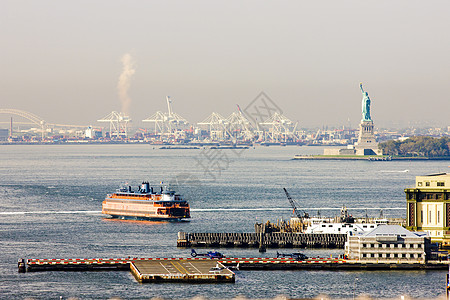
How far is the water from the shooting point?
56.1 m

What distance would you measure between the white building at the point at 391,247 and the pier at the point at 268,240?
9.39 metres

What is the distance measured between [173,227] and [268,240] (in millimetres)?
16269

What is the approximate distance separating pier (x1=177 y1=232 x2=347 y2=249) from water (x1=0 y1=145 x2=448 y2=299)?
1832mm

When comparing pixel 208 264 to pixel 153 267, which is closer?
pixel 153 267

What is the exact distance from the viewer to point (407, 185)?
490 ft

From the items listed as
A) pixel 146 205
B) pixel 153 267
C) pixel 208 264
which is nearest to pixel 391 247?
pixel 208 264

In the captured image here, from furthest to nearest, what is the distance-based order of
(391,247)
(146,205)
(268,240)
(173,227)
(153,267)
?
(146,205) → (173,227) → (268,240) → (391,247) → (153,267)

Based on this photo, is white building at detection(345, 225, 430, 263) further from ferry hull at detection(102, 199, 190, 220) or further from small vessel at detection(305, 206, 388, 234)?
ferry hull at detection(102, 199, 190, 220)

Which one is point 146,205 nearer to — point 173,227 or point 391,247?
point 173,227

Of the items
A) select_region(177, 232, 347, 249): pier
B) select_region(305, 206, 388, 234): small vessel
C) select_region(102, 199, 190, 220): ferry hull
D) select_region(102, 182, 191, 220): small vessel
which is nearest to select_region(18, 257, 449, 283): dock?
select_region(177, 232, 347, 249): pier

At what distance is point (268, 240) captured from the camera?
2945 inches

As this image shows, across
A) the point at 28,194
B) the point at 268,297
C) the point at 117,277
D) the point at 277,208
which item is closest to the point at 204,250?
the point at 117,277

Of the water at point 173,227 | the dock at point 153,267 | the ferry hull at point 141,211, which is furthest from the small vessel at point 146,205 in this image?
the dock at point 153,267

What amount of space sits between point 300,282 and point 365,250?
7819 mm
